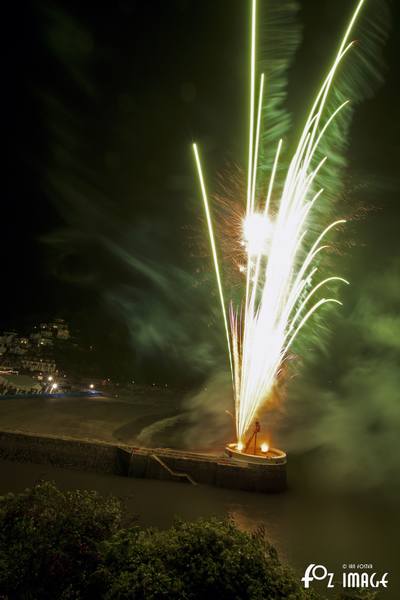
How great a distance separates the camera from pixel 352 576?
496 inches

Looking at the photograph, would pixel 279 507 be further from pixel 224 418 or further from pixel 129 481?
pixel 224 418

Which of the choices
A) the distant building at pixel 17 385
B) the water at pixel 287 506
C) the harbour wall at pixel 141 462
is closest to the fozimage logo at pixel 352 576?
the water at pixel 287 506

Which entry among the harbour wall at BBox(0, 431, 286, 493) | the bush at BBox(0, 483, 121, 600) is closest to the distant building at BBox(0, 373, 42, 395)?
the harbour wall at BBox(0, 431, 286, 493)

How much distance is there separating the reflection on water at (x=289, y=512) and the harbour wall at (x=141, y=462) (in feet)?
1.74

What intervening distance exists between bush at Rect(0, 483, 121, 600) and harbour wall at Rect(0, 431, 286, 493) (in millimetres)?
15679

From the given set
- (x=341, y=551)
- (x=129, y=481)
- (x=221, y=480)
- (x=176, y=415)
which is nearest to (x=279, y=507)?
(x=221, y=480)

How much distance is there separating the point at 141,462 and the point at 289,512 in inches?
329

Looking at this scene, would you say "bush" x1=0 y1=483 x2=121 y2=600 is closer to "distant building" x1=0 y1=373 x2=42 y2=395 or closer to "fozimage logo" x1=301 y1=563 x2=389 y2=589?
"fozimage logo" x1=301 y1=563 x2=389 y2=589

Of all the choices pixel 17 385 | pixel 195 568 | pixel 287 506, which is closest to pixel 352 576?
pixel 287 506

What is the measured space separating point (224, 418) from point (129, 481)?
75.3ft

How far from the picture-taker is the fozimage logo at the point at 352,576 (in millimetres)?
12047

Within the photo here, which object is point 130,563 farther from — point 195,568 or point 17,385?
point 17,385

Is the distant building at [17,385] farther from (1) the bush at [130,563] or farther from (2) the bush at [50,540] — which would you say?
(1) the bush at [130,563]

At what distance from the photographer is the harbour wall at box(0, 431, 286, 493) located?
865 inches
